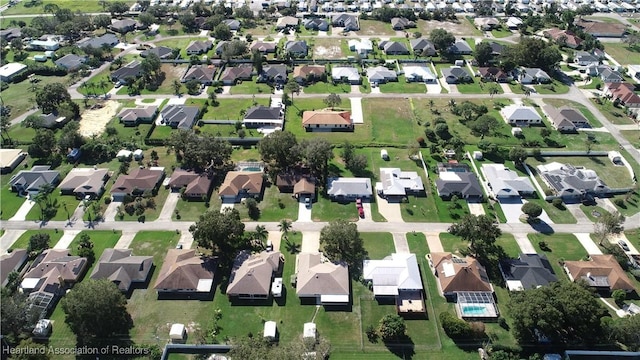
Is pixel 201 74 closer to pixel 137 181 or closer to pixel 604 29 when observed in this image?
pixel 137 181

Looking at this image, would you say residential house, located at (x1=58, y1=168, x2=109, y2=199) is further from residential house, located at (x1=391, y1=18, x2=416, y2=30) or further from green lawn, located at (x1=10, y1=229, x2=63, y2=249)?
residential house, located at (x1=391, y1=18, x2=416, y2=30)

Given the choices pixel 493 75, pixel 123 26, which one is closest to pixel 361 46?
pixel 493 75

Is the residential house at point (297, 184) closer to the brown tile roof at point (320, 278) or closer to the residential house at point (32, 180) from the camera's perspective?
the brown tile roof at point (320, 278)

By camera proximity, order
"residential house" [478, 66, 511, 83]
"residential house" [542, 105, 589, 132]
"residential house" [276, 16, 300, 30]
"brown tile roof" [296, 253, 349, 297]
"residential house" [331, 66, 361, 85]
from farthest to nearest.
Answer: "residential house" [276, 16, 300, 30] < "residential house" [478, 66, 511, 83] < "residential house" [331, 66, 361, 85] < "residential house" [542, 105, 589, 132] < "brown tile roof" [296, 253, 349, 297]

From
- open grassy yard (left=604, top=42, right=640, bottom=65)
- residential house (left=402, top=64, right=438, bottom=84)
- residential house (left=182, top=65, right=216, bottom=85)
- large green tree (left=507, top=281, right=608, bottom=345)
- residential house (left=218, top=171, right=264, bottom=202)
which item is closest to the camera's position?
large green tree (left=507, top=281, right=608, bottom=345)

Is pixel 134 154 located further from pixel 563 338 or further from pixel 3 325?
pixel 563 338

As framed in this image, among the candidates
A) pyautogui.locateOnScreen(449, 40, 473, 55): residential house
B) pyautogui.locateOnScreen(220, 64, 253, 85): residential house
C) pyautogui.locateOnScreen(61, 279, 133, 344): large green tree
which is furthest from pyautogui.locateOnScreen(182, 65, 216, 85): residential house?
pyautogui.locateOnScreen(449, 40, 473, 55): residential house

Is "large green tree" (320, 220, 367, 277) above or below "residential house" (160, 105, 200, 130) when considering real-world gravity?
below

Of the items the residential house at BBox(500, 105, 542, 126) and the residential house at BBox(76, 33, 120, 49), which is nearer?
the residential house at BBox(500, 105, 542, 126)
